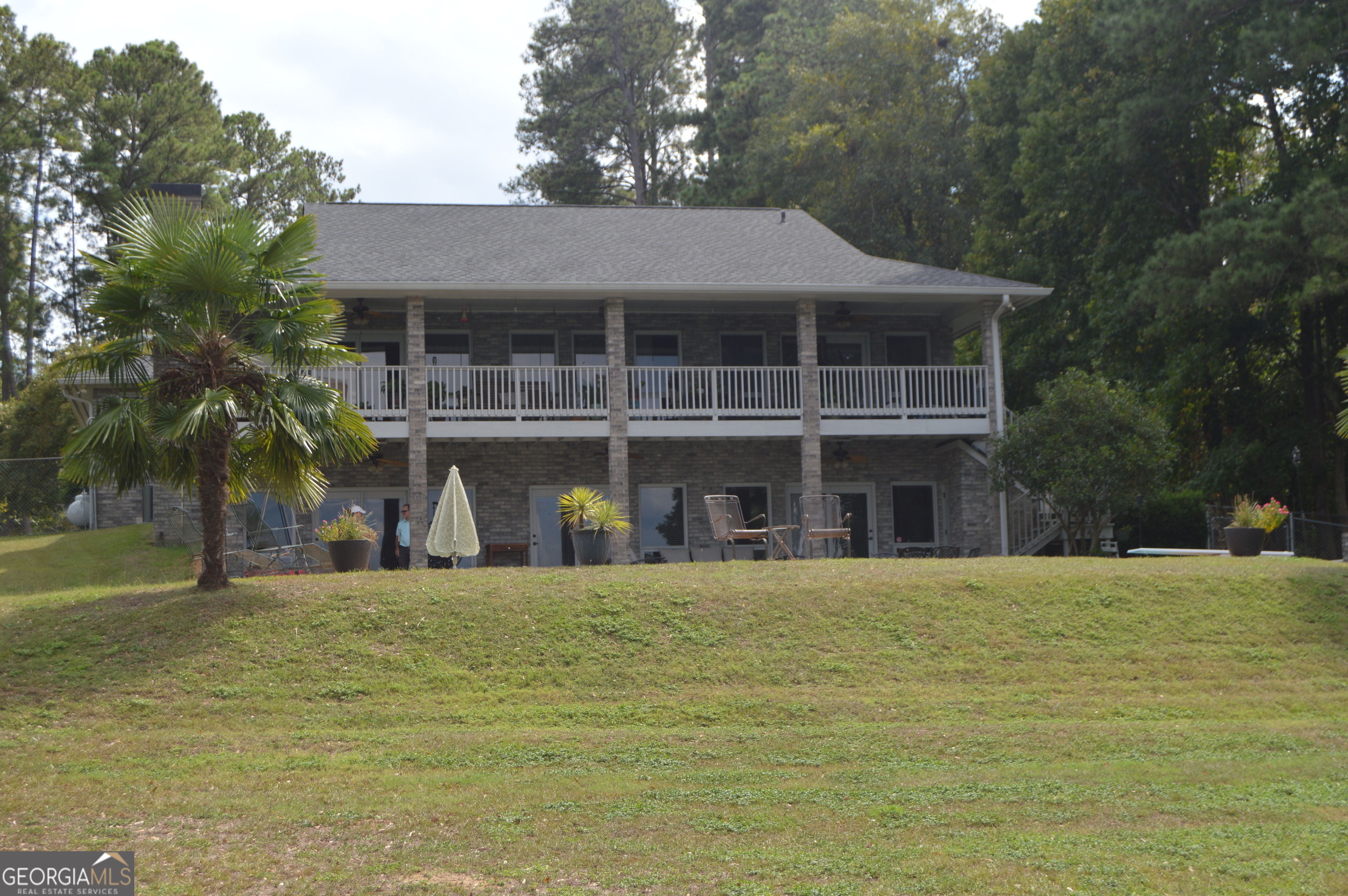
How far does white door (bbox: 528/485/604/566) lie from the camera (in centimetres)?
2052

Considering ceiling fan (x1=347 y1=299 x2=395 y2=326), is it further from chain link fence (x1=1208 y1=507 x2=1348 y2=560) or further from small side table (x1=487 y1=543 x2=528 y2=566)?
chain link fence (x1=1208 y1=507 x2=1348 y2=560)

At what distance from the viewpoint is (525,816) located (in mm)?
7055

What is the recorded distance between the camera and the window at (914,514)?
21.7 meters

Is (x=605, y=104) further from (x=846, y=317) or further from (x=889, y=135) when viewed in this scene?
(x=846, y=317)

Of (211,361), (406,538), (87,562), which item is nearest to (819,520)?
(406,538)

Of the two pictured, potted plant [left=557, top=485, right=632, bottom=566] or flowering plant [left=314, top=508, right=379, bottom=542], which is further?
potted plant [left=557, top=485, right=632, bottom=566]

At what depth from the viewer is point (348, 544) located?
14461 millimetres

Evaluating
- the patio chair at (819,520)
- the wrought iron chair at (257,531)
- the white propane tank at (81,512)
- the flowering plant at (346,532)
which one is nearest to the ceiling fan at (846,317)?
the patio chair at (819,520)

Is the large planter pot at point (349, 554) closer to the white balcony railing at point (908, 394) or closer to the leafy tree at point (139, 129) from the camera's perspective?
the white balcony railing at point (908, 394)

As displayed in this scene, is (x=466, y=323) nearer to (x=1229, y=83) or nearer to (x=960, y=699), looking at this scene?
(x=960, y=699)

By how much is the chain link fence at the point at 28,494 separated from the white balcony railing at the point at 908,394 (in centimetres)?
1718

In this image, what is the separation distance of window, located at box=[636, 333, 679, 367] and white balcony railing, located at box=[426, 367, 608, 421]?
1.93 metres

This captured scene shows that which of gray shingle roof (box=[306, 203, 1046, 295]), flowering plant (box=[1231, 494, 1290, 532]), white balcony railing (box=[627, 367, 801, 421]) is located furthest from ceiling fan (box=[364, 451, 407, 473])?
flowering plant (box=[1231, 494, 1290, 532])

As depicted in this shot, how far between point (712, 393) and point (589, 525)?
5121 millimetres
